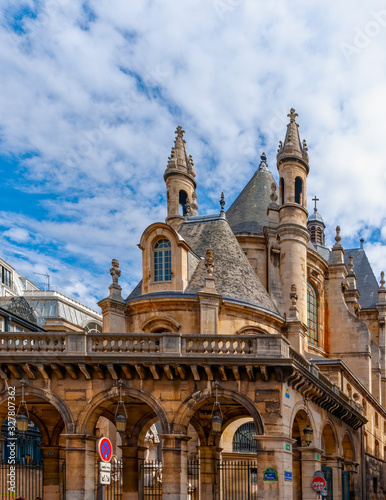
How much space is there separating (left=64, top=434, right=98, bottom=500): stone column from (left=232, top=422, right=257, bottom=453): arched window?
1319 centimetres

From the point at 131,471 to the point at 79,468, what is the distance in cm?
418

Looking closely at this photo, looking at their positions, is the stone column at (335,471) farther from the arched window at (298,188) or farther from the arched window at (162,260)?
the arched window at (298,188)

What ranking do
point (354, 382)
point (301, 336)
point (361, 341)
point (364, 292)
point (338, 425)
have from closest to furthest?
point (338, 425) < point (301, 336) < point (354, 382) < point (361, 341) < point (364, 292)

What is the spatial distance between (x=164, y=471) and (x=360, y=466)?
63.5 ft

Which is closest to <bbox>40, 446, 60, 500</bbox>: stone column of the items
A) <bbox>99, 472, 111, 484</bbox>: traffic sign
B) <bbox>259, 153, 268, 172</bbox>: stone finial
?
<bbox>99, 472, 111, 484</bbox>: traffic sign

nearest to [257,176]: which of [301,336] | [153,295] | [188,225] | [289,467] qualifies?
[188,225]

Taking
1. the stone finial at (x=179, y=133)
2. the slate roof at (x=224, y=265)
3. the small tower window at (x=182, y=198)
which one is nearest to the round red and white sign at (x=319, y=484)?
the slate roof at (x=224, y=265)

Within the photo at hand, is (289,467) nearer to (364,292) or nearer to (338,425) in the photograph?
(338,425)

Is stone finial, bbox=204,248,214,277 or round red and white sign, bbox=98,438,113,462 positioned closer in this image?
round red and white sign, bbox=98,438,113,462

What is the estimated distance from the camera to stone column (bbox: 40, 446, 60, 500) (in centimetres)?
2547

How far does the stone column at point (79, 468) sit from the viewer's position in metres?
21.4

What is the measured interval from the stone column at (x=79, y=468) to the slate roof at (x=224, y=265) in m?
11.5

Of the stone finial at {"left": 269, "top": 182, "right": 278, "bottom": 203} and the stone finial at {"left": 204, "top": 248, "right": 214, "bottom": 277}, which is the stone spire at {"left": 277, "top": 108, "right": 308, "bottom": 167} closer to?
the stone finial at {"left": 269, "top": 182, "right": 278, "bottom": 203}

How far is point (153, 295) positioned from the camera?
105 ft
